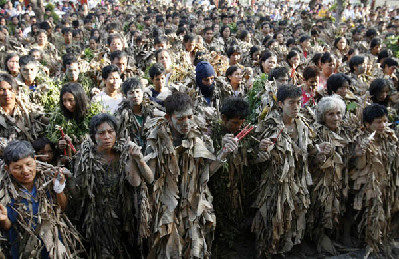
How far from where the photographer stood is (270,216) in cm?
447

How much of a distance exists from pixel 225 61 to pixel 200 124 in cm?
389

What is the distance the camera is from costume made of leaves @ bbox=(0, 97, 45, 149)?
4.69 meters

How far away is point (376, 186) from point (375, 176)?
0.12 metres

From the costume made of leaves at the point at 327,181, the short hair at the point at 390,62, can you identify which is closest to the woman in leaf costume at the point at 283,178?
the costume made of leaves at the point at 327,181

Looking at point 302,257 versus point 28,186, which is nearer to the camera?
point 28,186

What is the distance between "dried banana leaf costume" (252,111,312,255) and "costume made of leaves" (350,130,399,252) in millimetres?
765

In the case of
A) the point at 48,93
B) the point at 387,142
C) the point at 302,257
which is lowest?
the point at 302,257

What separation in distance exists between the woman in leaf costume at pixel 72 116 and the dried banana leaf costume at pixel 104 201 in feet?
2.23

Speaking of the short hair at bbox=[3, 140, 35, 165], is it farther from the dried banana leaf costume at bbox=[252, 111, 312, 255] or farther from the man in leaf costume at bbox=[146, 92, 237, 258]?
the dried banana leaf costume at bbox=[252, 111, 312, 255]

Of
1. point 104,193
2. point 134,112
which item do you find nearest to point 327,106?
point 134,112

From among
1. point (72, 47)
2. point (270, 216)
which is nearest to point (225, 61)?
point (270, 216)

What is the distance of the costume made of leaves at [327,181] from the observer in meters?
4.66

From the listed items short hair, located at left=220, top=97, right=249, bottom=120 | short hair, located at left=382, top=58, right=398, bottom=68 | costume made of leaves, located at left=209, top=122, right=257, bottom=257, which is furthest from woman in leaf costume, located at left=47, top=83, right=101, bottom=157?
short hair, located at left=382, top=58, right=398, bottom=68

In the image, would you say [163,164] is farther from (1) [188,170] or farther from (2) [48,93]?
(2) [48,93]
